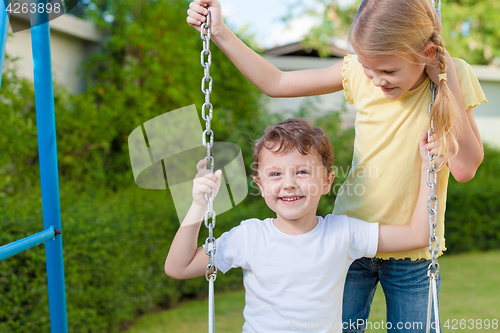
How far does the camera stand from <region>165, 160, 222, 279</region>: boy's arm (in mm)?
1645


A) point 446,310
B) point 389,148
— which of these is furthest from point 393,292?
point 446,310

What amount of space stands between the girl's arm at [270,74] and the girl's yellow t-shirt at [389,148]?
0.24ft

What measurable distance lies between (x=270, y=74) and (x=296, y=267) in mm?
744

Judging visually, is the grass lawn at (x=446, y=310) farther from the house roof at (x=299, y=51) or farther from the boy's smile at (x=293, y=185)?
the house roof at (x=299, y=51)

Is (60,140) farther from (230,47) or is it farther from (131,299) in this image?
(230,47)

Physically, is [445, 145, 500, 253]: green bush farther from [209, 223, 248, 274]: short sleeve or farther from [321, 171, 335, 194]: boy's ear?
[209, 223, 248, 274]: short sleeve

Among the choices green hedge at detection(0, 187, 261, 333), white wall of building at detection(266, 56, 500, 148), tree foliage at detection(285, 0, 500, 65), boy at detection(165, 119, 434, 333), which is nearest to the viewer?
boy at detection(165, 119, 434, 333)

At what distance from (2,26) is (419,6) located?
1.50m

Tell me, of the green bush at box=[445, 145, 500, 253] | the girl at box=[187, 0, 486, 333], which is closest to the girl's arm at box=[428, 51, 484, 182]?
the girl at box=[187, 0, 486, 333]

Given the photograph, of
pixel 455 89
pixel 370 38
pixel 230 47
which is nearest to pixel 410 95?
pixel 455 89

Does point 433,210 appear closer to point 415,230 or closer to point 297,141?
point 415,230

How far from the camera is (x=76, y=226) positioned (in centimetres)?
353

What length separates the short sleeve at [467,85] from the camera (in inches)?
62.6

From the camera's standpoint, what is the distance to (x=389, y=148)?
1699 millimetres
